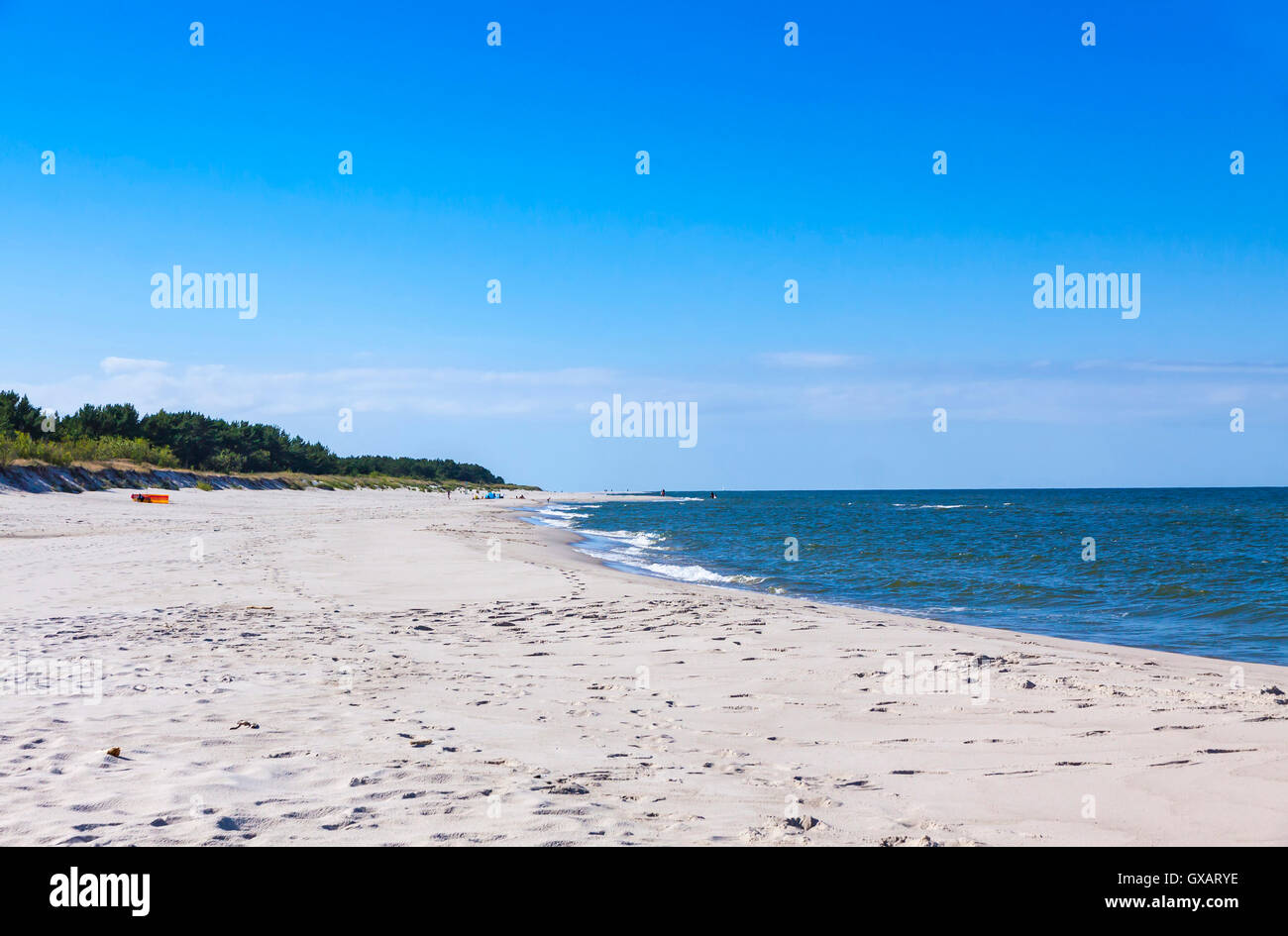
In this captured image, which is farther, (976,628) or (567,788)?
(976,628)

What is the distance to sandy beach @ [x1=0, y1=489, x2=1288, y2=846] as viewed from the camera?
4.21m

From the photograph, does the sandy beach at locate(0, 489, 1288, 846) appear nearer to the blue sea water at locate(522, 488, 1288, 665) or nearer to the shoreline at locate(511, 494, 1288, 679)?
the shoreline at locate(511, 494, 1288, 679)

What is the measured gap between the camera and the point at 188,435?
224 feet

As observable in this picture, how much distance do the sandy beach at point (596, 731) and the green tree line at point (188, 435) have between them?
4856 cm

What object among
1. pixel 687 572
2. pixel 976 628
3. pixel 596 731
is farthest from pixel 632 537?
pixel 596 731

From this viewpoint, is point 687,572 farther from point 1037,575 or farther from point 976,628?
point 976,628

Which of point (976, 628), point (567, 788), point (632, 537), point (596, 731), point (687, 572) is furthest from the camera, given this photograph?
point (632, 537)

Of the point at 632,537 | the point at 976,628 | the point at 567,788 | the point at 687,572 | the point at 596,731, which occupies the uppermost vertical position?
the point at 567,788

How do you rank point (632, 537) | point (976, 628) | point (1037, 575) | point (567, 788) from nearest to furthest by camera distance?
point (567, 788)
point (976, 628)
point (1037, 575)
point (632, 537)

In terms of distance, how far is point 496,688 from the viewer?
305 inches

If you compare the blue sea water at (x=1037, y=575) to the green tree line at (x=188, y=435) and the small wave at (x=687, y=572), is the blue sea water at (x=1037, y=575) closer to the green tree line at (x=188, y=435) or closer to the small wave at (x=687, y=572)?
the small wave at (x=687, y=572)

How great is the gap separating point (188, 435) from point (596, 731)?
241ft
